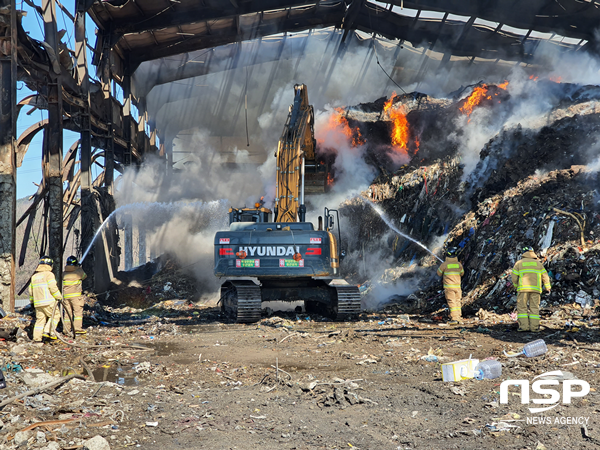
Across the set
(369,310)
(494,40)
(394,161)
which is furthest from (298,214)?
(494,40)

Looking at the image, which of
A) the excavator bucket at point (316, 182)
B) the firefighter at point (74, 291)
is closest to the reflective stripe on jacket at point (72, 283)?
the firefighter at point (74, 291)

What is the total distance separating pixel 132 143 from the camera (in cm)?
2322

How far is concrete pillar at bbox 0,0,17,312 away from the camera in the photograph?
10.9 m

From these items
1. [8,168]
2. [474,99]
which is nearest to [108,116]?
[8,168]

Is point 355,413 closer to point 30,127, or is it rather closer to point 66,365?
point 66,365

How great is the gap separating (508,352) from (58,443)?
6.06 meters

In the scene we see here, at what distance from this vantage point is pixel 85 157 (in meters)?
17.4

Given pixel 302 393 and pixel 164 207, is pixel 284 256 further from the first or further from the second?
pixel 164 207

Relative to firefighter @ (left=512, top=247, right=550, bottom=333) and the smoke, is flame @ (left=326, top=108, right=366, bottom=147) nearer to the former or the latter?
the smoke

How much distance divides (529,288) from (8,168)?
10928 mm

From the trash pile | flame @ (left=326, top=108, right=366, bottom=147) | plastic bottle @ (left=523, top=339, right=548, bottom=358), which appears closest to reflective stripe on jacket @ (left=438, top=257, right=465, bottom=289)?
plastic bottle @ (left=523, top=339, right=548, bottom=358)

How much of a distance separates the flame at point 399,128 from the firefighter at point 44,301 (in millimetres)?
17850

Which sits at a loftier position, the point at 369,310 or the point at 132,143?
the point at 132,143

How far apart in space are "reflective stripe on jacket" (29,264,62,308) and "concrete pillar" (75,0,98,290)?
25.8 ft
